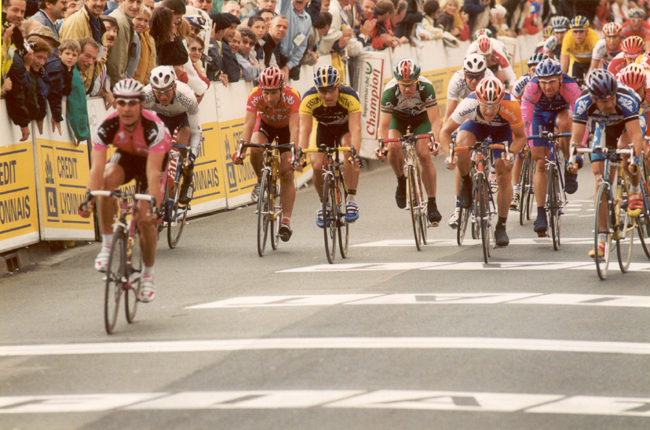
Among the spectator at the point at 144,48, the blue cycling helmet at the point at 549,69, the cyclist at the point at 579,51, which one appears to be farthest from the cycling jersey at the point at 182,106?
the cyclist at the point at 579,51

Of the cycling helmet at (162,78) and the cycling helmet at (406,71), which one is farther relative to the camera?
the cycling helmet at (406,71)

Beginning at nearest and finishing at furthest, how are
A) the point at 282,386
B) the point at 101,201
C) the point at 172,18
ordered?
the point at 282,386 < the point at 101,201 < the point at 172,18

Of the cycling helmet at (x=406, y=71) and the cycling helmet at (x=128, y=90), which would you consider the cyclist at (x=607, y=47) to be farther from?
the cycling helmet at (x=128, y=90)

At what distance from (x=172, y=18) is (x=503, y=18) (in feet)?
54.6

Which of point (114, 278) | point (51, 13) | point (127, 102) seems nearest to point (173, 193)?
point (51, 13)

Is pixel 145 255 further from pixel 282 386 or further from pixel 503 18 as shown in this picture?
pixel 503 18

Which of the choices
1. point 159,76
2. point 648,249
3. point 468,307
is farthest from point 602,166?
point 159,76

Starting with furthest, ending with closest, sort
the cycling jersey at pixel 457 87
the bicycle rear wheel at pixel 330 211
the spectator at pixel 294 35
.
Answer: the spectator at pixel 294 35 < the cycling jersey at pixel 457 87 < the bicycle rear wheel at pixel 330 211

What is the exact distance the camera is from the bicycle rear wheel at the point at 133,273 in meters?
8.52

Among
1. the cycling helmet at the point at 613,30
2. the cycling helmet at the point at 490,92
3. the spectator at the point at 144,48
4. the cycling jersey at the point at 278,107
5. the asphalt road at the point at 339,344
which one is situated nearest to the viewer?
the asphalt road at the point at 339,344

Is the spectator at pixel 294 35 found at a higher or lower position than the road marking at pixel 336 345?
higher

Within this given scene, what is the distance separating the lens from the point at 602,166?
36.9 ft

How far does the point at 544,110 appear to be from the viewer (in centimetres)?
1377

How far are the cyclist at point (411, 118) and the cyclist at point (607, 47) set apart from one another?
24.5 ft
